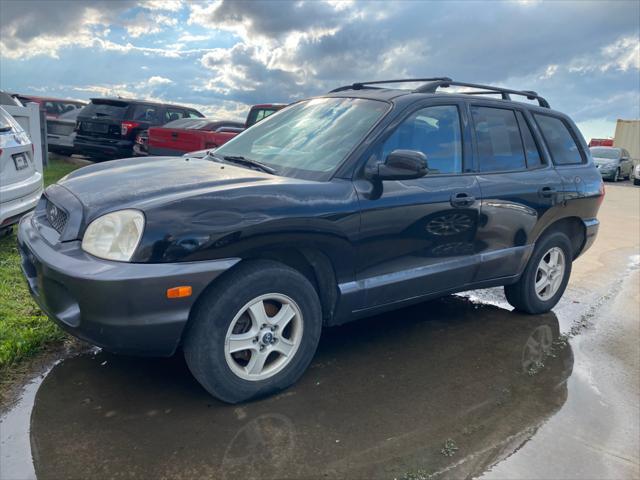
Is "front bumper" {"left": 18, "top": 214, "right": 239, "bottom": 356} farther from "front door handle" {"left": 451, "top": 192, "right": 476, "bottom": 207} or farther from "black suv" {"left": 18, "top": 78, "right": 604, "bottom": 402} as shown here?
"front door handle" {"left": 451, "top": 192, "right": 476, "bottom": 207}

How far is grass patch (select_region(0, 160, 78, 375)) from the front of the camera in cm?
339

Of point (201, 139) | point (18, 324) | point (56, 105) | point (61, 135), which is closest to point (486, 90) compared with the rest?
point (18, 324)

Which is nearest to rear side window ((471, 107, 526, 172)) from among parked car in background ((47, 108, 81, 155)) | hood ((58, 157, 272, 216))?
hood ((58, 157, 272, 216))

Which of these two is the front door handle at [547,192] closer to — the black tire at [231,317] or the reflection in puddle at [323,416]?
the reflection in puddle at [323,416]

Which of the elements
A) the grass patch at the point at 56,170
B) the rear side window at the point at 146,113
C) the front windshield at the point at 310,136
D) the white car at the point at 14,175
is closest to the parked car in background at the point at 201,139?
the grass patch at the point at 56,170

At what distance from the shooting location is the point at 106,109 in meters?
12.1

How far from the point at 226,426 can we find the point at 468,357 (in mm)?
1913

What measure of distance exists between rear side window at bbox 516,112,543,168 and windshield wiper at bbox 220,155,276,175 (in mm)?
2287

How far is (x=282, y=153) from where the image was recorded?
364cm

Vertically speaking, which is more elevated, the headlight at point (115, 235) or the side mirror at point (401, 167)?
the side mirror at point (401, 167)

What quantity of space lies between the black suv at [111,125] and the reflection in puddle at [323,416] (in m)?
9.31

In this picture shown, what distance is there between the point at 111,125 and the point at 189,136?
11.7 feet

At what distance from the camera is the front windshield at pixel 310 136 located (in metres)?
3.41

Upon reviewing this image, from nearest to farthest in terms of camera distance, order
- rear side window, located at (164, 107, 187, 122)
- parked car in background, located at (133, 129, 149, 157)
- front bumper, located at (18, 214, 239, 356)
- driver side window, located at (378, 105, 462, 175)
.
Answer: front bumper, located at (18, 214, 239, 356)
driver side window, located at (378, 105, 462, 175)
parked car in background, located at (133, 129, 149, 157)
rear side window, located at (164, 107, 187, 122)
